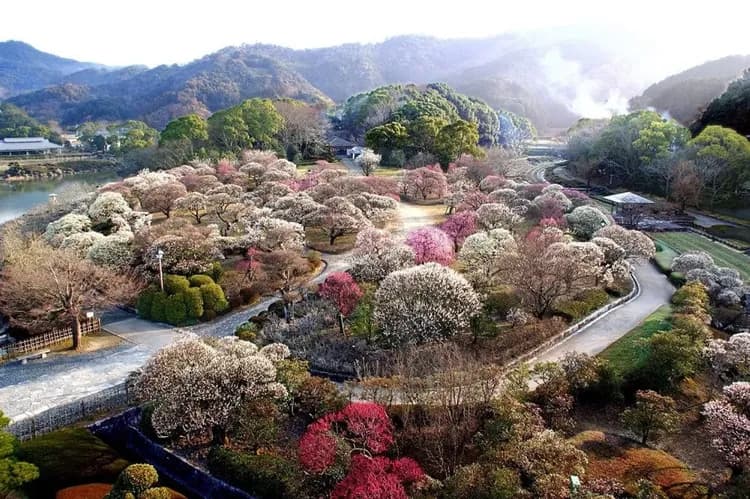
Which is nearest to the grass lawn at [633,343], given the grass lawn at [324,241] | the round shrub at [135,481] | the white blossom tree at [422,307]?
the white blossom tree at [422,307]

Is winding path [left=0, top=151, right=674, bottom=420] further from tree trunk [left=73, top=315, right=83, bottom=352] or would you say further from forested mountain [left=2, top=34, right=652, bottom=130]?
forested mountain [left=2, top=34, right=652, bottom=130]

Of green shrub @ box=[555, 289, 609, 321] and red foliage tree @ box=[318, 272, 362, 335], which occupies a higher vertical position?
red foliage tree @ box=[318, 272, 362, 335]

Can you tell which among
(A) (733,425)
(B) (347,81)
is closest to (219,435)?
(A) (733,425)

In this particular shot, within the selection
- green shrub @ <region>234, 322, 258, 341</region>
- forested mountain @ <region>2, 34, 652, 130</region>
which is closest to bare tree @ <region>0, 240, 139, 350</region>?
green shrub @ <region>234, 322, 258, 341</region>

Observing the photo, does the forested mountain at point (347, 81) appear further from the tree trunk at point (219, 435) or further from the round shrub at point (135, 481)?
the round shrub at point (135, 481)

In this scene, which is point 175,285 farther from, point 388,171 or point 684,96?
point 684,96
